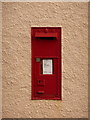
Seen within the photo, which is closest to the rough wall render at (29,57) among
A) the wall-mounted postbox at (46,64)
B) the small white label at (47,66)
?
the wall-mounted postbox at (46,64)

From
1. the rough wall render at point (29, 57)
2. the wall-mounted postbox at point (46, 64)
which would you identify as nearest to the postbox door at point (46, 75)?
the wall-mounted postbox at point (46, 64)

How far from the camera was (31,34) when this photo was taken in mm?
5070

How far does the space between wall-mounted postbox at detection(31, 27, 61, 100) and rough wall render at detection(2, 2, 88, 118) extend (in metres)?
0.10

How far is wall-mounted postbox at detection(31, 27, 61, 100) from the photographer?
5066 mm

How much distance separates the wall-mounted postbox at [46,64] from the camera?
5.07 metres

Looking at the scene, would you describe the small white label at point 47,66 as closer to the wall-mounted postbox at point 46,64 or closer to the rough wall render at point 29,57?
the wall-mounted postbox at point 46,64

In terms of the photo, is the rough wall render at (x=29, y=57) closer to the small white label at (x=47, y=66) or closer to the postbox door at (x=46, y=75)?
the postbox door at (x=46, y=75)

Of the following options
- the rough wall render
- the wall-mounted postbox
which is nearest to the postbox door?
the wall-mounted postbox

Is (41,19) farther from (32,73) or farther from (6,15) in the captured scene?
(32,73)

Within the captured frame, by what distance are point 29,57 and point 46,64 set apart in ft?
1.34

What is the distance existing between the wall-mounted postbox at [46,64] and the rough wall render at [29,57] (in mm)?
100

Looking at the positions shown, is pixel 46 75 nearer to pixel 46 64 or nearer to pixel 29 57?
pixel 46 64

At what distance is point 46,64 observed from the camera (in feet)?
16.7

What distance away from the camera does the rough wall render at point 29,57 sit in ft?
16.6
